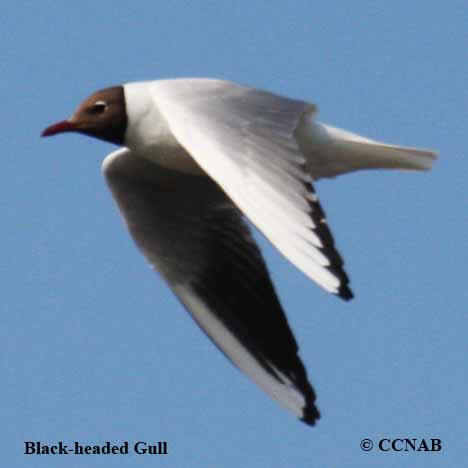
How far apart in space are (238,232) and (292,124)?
1117 millimetres

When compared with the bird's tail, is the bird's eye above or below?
above

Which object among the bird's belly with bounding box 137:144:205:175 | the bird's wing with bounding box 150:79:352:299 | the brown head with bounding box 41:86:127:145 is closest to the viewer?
the bird's wing with bounding box 150:79:352:299

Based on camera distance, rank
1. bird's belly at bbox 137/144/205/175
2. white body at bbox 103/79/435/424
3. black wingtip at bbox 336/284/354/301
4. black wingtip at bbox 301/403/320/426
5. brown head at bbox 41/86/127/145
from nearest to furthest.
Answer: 1. black wingtip at bbox 336/284/354/301
2. white body at bbox 103/79/435/424
3. bird's belly at bbox 137/144/205/175
4. brown head at bbox 41/86/127/145
5. black wingtip at bbox 301/403/320/426

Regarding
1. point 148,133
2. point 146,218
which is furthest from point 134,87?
point 146,218

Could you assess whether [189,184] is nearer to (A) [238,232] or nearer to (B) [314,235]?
(A) [238,232]

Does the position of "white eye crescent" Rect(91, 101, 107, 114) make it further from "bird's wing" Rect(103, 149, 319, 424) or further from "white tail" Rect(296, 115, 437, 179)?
"white tail" Rect(296, 115, 437, 179)

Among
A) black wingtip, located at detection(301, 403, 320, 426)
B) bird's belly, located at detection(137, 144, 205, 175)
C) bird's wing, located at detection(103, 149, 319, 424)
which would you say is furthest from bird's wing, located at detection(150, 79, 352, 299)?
black wingtip, located at detection(301, 403, 320, 426)

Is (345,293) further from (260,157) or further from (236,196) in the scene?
(260,157)

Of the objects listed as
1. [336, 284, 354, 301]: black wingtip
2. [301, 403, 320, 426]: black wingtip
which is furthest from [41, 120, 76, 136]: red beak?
[336, 284, 354, 301]: black wingtip

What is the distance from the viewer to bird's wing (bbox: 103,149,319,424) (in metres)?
6.29

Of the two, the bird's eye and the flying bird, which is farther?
the bird's eye

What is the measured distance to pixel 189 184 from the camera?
21.2 ft

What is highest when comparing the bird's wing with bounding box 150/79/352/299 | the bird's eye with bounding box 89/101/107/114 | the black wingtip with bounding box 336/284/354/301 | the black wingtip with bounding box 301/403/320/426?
the bird's eye with bounding box 89/101/107/114

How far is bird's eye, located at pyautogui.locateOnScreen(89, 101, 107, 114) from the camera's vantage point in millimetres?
5953
